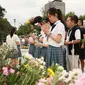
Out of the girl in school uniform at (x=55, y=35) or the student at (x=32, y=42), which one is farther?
the student at (x=32, y=42)

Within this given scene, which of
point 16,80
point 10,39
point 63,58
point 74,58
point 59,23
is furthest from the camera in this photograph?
point 10,39

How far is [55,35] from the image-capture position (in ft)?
17.3

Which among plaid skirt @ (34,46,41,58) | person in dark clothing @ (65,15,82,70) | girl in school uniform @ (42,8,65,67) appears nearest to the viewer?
girl in school uniform @ (42,8,65,67)

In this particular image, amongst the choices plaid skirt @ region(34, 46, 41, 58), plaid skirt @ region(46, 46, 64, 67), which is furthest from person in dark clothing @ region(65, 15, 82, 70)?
plaid skirt @ region(34, 46, 41, 58)

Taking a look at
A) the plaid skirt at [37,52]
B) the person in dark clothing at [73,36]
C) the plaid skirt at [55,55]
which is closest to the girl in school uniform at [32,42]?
the plaid skirt at [37,52]

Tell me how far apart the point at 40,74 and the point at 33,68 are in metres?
0.10

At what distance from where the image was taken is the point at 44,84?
184 cm

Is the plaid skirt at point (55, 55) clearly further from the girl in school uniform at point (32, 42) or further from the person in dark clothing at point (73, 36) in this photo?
the girl in school uniform at point (32, 42)

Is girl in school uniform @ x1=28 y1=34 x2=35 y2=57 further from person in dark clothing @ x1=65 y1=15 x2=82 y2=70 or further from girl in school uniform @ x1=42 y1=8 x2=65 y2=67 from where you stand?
girl in school uniform @ x1=42 y1=8 x2=65 y2=67

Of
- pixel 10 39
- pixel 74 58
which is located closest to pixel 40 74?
pixel 74 58

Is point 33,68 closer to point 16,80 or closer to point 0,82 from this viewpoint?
point 16,80

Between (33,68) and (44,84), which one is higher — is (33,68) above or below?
below

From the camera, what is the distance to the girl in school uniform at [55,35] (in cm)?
514

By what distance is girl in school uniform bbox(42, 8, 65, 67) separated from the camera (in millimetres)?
5145
